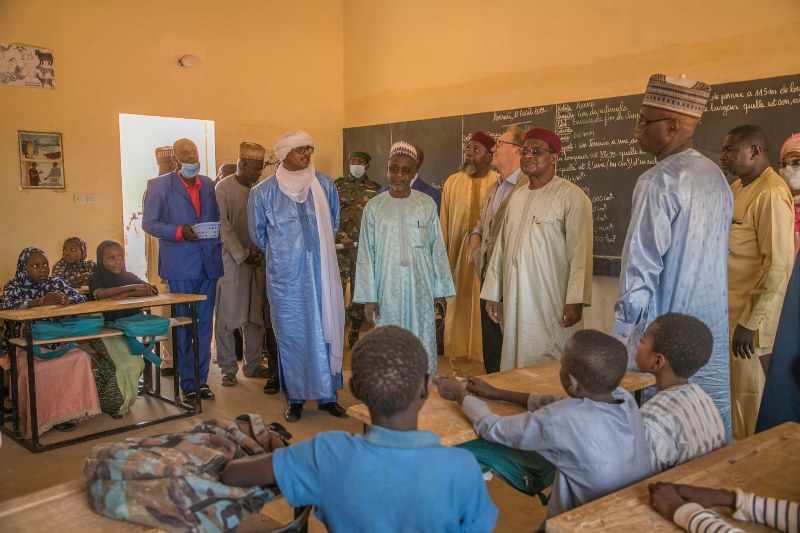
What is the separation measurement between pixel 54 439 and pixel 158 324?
937 millimetres

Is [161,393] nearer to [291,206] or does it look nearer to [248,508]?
[291,206]

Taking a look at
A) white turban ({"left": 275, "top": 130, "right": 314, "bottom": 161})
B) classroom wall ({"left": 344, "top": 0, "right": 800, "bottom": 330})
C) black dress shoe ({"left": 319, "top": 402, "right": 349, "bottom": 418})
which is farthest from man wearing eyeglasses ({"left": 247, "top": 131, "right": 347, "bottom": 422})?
classroom wall ({"left": 344, "top": 0, "right": 800, "bottom": 330})

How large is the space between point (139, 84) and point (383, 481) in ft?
20.7

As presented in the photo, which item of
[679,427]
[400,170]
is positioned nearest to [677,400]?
[679,427]

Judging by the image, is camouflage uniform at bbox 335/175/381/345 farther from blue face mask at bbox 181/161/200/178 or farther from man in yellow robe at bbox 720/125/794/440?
man in yellow robe at bbox 720/125/794/440

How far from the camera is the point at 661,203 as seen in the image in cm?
261

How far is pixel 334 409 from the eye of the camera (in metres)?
4.62

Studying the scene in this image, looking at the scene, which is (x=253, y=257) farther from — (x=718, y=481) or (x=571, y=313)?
(x=718, y=481)

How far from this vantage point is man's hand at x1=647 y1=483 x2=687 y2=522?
1524 millimetres

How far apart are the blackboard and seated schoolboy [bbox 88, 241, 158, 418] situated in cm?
347

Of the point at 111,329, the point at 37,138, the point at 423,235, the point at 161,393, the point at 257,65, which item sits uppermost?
the point at 257,65

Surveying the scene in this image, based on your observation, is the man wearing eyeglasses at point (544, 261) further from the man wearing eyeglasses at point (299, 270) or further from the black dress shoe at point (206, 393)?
the black dress shoe at point (206, 393)

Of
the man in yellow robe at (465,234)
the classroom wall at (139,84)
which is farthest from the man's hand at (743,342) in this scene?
the classroom wall at (139,84)

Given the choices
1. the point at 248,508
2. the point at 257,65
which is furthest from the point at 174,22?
the point at 248,508
